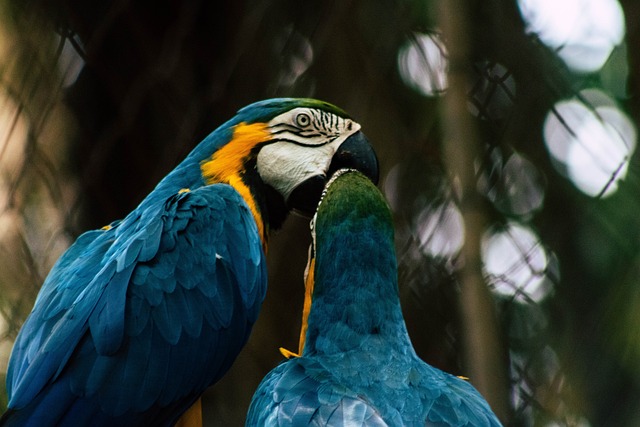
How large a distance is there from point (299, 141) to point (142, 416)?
1.25 ft

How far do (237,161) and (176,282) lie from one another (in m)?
0.20

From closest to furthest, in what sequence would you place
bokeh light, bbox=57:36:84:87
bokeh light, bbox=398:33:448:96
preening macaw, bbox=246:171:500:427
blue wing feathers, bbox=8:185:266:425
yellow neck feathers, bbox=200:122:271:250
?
preening macaw, bbox=246:171:500:427 → blue wing feathers, bbox=8:185:266:425 → yellow neck feathers, bbox=200:122:271:250 → bokeh light, bbox=398:33:448:96 → bokeh light, bbox=57:36:84:87

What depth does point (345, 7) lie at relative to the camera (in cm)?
146

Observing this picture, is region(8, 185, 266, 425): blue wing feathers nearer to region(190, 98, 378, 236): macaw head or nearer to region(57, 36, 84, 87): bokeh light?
region(190, 98, 378, 236): macaw head

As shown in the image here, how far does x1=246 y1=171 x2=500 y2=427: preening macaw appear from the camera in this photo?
80 cm

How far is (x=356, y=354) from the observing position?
2.84ft

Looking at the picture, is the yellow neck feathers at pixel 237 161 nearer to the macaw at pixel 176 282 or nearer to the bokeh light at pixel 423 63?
the macaw at pixel 176 282

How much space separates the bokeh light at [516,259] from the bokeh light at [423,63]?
0.77 ft

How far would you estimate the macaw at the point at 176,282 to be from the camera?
3.04 ft

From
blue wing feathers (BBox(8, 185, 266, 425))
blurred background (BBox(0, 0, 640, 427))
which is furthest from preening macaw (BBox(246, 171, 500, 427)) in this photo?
blurred background (BBox(0, 0, 640, 427))

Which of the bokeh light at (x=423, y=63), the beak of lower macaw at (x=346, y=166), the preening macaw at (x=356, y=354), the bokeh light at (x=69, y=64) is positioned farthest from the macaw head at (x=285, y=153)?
the bokeh light at (x=69, y=64)

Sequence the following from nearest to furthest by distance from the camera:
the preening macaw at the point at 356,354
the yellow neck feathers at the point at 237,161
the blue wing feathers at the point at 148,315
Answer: the preening macaw at the point at 356,354, the blue wing feathers at the point at 148,315, the yellow neck feathers at the point at 237,161

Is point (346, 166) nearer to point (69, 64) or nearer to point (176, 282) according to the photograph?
point (176, 282)

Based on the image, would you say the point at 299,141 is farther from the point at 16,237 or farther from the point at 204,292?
the point at 16,237
